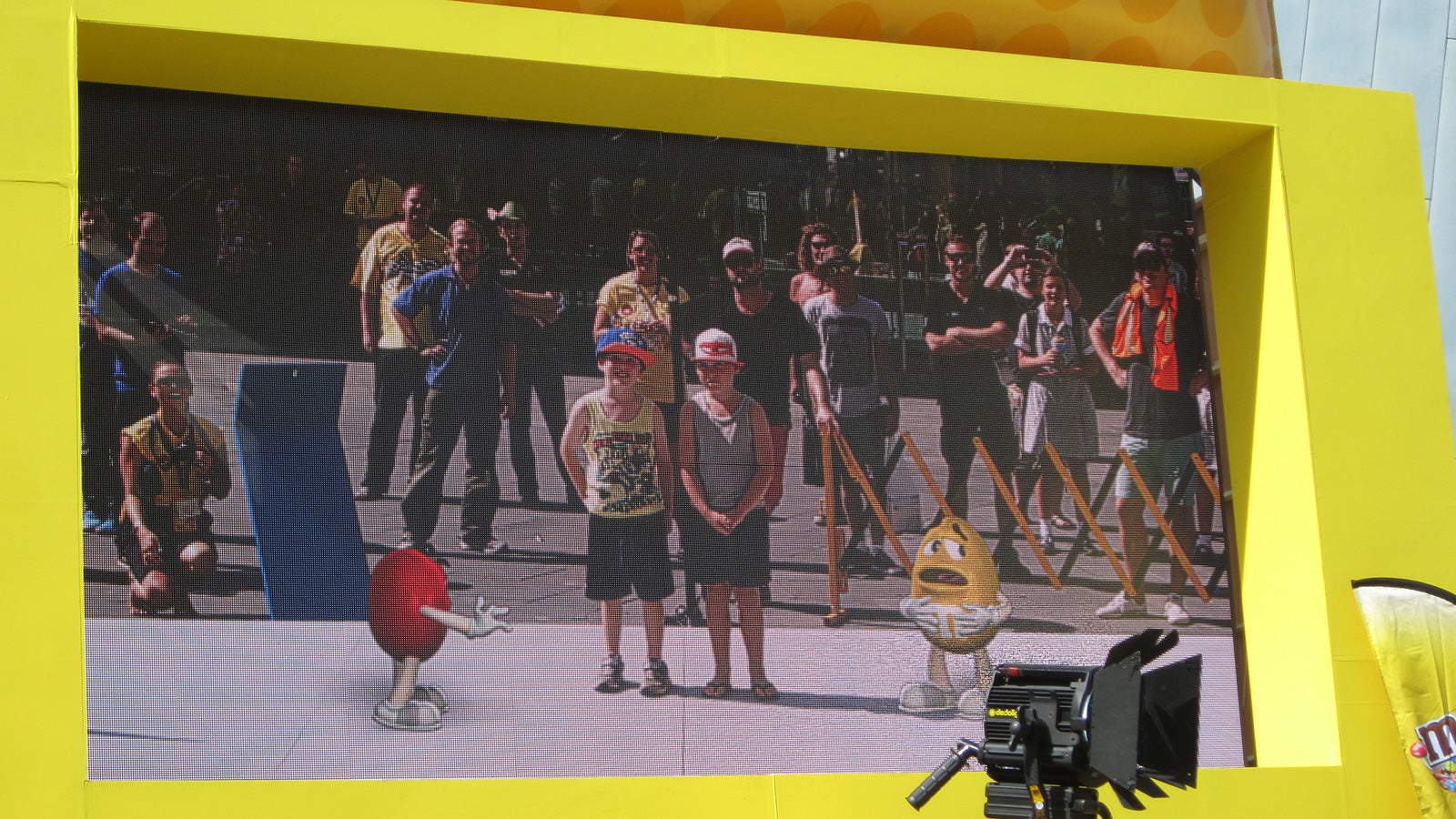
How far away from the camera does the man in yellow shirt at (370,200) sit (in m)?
5.02

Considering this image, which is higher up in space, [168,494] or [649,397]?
[649,397]

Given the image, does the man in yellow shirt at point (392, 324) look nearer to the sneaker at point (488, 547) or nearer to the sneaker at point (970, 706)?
the sneaker at point (488, 547)

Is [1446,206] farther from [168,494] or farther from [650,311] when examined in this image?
[168,494]

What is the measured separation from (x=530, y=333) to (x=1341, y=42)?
3.39m

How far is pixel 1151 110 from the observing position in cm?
548

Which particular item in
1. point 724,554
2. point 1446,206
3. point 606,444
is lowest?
point 724,554

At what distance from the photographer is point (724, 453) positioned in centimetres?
525

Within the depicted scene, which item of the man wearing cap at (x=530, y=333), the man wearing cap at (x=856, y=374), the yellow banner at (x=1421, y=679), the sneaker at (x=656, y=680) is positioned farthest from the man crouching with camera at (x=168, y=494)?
the yellow banner at (x=1421, y=679)

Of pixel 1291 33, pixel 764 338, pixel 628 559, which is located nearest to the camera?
pixel 628 559

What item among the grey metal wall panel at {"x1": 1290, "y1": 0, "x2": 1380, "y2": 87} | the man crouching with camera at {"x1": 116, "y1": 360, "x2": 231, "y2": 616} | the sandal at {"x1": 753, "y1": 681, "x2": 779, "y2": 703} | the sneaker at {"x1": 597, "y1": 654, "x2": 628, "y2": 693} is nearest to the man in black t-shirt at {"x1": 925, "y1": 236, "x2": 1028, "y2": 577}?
the sandal at {"x1": 753, "y1": 681, "x2": 779, "y2": 703}

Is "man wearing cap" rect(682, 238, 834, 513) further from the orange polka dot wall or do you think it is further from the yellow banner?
the yellow banner

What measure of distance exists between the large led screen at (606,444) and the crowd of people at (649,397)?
1 centimetres

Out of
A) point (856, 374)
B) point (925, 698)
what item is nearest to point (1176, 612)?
point (925, 698)

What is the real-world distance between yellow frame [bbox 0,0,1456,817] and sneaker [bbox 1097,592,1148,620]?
1.35 ft
